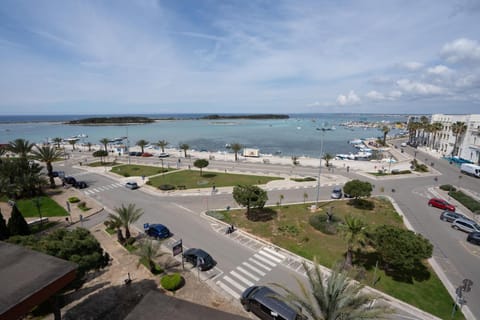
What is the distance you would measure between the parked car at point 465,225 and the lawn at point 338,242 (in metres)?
5.58

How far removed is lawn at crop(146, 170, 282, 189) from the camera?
4493 cm

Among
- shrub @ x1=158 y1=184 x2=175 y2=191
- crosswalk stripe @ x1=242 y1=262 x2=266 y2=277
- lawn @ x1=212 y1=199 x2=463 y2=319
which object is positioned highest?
shrub @ x1=158 y1=184 x2=175 y2=191

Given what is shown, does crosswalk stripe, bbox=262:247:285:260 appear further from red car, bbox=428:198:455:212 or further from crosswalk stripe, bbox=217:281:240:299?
red car, bbox=428:198:455:212

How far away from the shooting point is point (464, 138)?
64812 millimetres

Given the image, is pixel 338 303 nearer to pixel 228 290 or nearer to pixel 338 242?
pixel 228 290

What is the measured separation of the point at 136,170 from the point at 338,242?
48.9 meters

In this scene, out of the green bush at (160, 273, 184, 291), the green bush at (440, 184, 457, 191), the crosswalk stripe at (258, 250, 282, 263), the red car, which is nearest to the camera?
the green bush at (160, 273, 184, 291)

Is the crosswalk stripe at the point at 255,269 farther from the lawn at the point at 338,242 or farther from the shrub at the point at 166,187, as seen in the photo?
the shrub at the point at 166,187

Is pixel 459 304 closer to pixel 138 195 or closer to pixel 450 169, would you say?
pixel 138 195

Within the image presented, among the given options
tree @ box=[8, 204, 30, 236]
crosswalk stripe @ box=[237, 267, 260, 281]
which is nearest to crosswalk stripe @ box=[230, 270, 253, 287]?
crosswalk stripe @ box=[237, 267, 260, 281]

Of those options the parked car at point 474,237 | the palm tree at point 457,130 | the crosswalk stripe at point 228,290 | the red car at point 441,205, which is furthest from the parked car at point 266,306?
the palm tree at point 457,130

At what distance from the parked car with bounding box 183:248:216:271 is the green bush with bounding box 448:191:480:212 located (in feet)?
127

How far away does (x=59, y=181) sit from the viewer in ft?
152

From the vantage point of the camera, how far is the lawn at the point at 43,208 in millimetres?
30344
